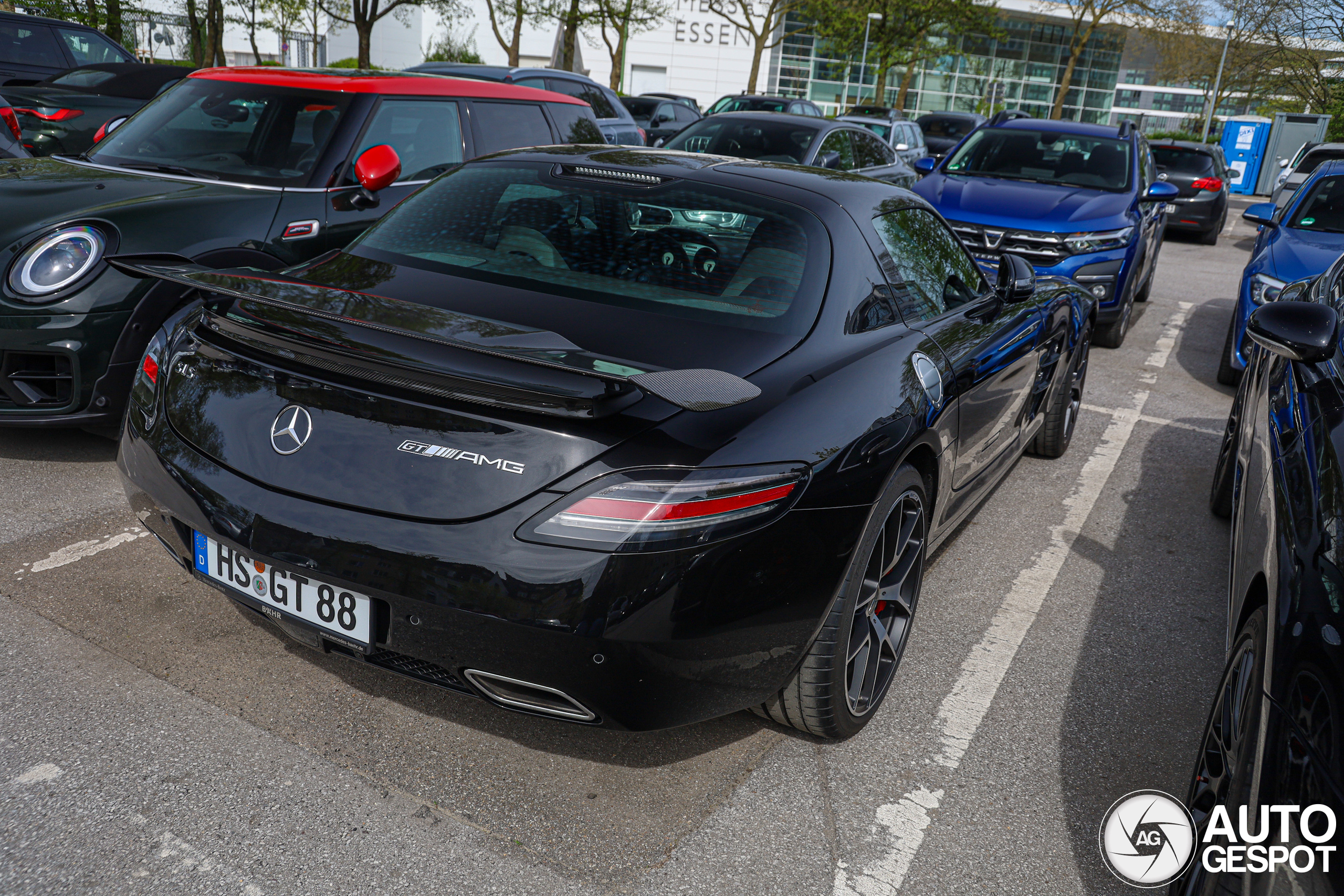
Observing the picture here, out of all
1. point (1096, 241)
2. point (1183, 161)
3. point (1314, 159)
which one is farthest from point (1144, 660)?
point (1183, 161)

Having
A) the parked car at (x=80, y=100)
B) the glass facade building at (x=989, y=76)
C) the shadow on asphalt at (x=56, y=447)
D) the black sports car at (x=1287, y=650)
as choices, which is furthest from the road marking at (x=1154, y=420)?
the glass facade building at (x=989, y=76)

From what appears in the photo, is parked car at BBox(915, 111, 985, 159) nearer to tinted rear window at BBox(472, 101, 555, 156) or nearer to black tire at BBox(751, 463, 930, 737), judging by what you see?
tinted rear window at BBox(472, 101, 555, 156)

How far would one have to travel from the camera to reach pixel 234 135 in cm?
505

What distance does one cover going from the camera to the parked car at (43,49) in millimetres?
12164

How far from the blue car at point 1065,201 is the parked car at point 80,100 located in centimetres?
761

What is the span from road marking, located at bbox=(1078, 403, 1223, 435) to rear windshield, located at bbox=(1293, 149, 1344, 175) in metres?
7.88

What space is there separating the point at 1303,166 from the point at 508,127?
547 inches

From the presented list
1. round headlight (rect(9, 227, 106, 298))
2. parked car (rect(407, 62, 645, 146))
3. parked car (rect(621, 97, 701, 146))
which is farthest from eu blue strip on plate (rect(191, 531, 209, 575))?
parked car (rect(621, 97, 701, 146))

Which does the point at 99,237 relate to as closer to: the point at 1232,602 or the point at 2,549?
the point at 2,549

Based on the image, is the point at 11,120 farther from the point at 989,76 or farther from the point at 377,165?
the point at 989,76

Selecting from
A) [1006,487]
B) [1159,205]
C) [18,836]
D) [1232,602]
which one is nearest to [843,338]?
Result: [1232,602]

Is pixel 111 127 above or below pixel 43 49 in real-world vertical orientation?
below

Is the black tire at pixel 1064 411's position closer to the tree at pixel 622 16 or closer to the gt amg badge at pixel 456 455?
the gt amg badge at pixel 456 455

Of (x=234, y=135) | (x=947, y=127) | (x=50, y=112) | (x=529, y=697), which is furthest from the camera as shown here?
→ (x=947, y=127)
